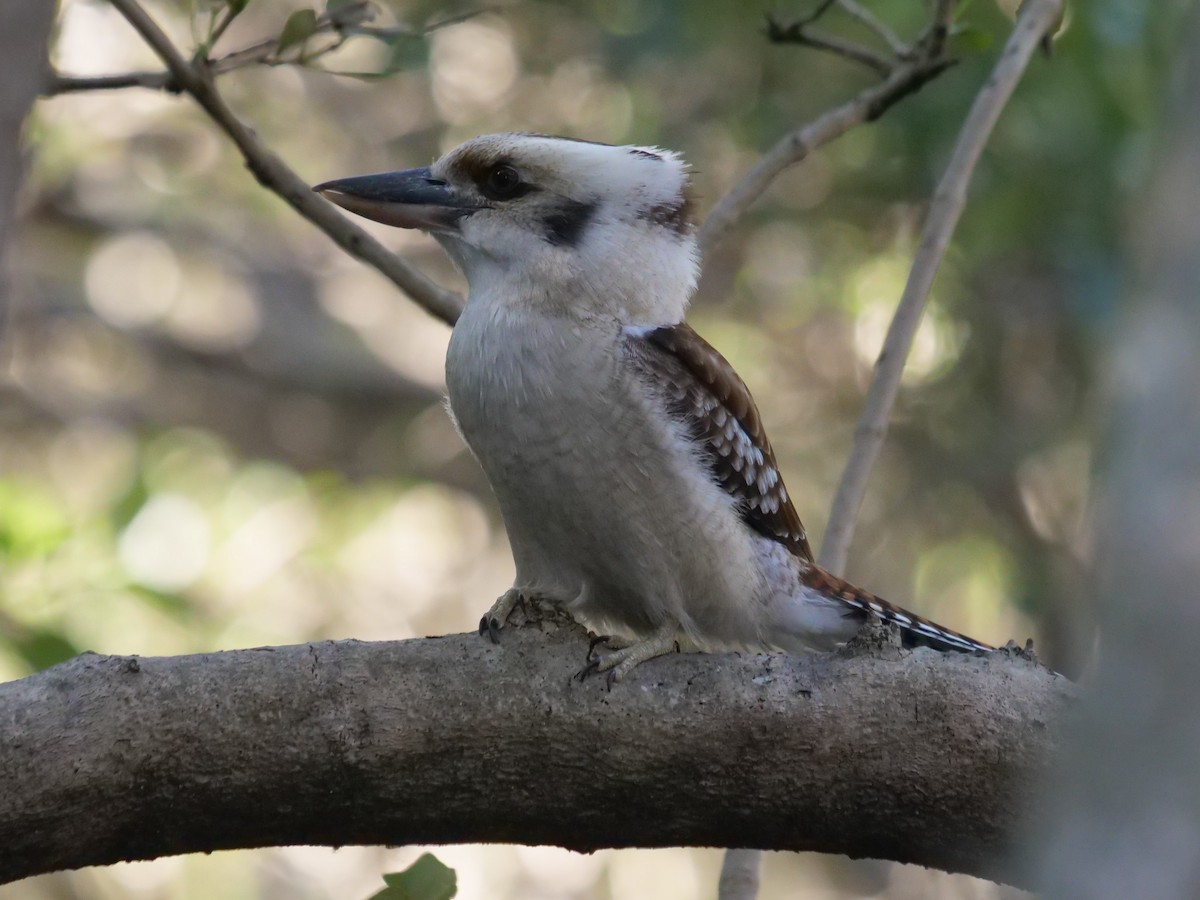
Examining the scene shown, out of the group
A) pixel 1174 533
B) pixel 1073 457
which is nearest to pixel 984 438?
pixel 1073 457

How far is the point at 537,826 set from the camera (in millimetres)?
2189

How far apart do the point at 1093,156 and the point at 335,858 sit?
4505 millimetres

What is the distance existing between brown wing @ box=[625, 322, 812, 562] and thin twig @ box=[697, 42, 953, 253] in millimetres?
410

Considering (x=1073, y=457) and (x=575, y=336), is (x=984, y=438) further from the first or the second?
(x=575, y=336)

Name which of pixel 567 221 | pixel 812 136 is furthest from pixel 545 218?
pixel 812 136

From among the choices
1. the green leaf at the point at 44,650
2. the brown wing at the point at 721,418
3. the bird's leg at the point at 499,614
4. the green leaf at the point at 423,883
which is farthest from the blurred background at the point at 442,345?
the green leaf at the point at 423,883

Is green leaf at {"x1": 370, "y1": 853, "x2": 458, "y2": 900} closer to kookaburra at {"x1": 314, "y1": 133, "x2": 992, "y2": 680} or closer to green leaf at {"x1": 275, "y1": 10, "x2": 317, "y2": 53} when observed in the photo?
kookaburra at {"x1": 314, "y1": 133, "x2": 992, "y2": 680}

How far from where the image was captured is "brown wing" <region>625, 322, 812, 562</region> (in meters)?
2.65

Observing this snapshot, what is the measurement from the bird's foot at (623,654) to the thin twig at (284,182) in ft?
2.85

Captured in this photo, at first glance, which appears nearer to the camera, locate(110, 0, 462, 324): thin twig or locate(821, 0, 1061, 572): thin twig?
locate(110, 0, 462, 324): thin twig

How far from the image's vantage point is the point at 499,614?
2453mm

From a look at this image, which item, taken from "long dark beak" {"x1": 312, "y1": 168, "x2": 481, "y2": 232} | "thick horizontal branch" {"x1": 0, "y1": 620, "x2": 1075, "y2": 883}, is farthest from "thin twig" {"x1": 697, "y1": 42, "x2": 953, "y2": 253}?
"thick horizontal branch" {"x1": 0, "y1": 620, "x2": 1075, "y2": 883}

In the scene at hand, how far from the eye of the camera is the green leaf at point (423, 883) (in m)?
1.79

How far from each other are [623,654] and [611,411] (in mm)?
450
